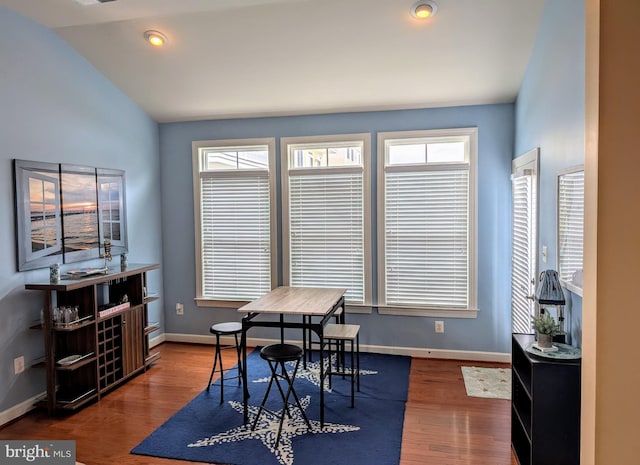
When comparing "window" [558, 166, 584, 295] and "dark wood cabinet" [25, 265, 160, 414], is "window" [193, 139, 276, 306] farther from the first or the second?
"window" [558, 166, 584, 295]

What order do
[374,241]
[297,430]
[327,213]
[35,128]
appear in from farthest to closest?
[327,213], [374,241], [35,128], [297,430]

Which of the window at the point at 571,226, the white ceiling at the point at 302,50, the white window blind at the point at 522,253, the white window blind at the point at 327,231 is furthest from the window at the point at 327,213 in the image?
the window at the point at 571,226

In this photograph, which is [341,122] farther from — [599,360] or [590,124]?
[599,360]

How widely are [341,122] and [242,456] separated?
127 inches

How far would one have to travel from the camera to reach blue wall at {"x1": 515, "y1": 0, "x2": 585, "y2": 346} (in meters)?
2.48

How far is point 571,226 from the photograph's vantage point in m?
2.60

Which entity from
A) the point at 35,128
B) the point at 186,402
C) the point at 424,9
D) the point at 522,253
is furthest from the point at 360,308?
the point at 35,128

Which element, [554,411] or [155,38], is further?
[155,38]

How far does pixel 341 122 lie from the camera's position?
15.3 feet

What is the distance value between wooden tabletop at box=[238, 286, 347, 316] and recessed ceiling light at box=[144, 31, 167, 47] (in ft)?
7.42

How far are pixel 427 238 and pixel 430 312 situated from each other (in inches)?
29.4

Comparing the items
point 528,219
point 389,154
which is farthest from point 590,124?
point 389,154

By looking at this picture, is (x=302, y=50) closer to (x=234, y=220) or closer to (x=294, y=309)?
(x=234, y=220)

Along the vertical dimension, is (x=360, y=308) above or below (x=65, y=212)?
below
